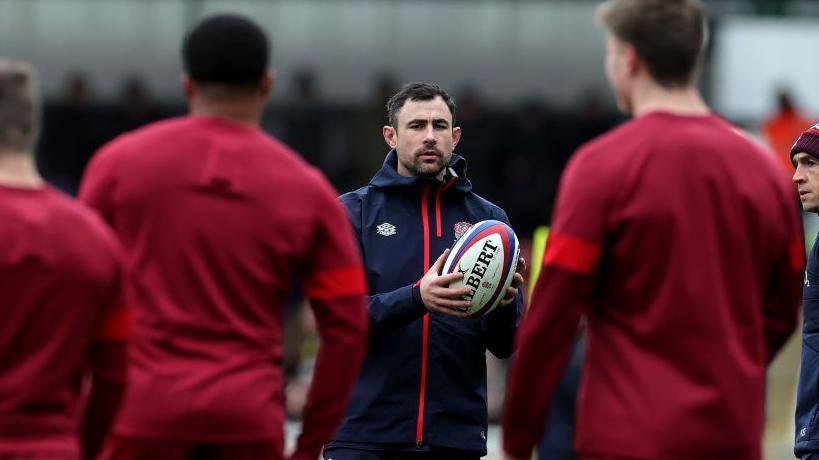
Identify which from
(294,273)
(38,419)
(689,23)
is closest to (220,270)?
(294,273)

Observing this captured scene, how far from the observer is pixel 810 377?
21.9 ft

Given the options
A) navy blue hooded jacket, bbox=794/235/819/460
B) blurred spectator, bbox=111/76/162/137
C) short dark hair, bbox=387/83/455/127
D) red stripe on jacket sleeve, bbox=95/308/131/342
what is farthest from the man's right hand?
blurred spectator, bbox=111/76/162/137

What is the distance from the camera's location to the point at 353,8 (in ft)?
66.9

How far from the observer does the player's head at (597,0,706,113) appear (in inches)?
186

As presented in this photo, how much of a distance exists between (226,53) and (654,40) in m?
1.29

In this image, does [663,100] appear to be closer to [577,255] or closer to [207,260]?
[577,255]

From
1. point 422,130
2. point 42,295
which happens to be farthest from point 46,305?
point 422,130

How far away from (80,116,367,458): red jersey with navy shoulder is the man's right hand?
158 centimetres

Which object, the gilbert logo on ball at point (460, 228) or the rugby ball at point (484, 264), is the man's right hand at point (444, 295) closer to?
the rugby ball at point (484, 264)

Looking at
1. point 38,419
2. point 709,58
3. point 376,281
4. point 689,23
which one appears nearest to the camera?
point 38,419

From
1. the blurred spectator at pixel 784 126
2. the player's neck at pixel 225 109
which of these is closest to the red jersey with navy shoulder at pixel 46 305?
the player's neck at pixel 225 109

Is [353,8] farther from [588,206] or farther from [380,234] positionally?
[588,206]

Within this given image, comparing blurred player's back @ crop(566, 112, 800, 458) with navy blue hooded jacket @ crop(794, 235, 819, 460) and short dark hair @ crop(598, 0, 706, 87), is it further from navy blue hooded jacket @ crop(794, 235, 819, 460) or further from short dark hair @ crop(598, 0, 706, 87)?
navy blue hooded jacket @ crop(794, 235, 819, 460)

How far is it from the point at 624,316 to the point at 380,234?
7.62 ft
